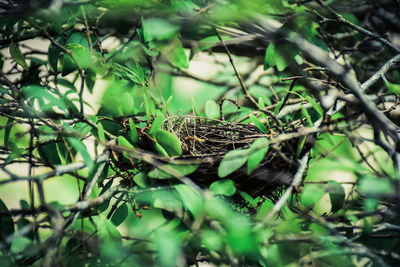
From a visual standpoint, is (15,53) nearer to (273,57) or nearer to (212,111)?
(212,111)

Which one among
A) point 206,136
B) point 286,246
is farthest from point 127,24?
point 286,246

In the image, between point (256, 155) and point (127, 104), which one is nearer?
point (256, 155)

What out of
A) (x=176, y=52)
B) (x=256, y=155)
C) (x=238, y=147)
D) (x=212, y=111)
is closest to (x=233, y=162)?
(x=256, y=155)

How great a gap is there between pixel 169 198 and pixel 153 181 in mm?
79

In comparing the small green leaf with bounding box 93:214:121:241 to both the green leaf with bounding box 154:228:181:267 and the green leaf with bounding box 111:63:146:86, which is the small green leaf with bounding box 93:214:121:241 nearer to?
the green leaf with bounding box 154:228:181:267

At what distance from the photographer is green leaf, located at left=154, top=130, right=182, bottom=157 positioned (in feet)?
2.82

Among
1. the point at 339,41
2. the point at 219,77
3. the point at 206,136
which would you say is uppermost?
the point at 339,41

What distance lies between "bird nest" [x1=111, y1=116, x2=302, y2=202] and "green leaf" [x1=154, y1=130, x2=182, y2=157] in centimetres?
2

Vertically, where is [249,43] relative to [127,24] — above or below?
below

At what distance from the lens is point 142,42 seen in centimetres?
113

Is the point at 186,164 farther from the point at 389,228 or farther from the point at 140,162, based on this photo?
the point at 389,228

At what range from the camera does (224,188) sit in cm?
78

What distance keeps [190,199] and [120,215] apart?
0.98ft

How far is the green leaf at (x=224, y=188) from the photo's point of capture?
0.77 metres
